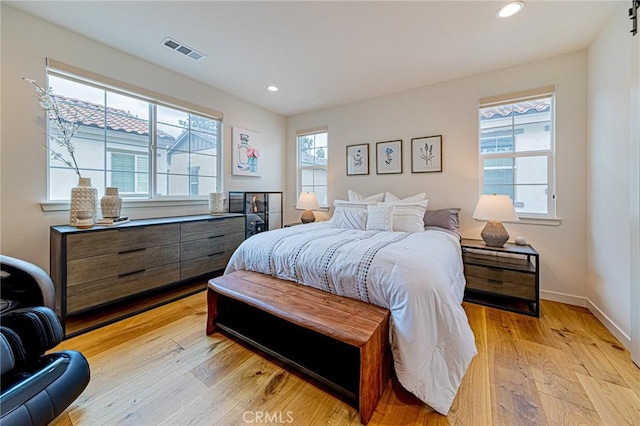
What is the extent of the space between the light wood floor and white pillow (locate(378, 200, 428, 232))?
1079mm

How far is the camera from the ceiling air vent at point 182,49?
8.06 ft

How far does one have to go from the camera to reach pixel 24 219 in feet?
6.91

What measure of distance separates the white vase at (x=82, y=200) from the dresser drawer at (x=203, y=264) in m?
0.93

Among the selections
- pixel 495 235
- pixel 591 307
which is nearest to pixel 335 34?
pixel 495 235

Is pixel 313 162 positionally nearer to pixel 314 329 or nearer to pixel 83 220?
pixel 83 220

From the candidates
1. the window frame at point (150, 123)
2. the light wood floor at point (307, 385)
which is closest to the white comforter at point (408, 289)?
the light wood floor at point (307, 385)

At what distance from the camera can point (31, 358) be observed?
131 centimetres

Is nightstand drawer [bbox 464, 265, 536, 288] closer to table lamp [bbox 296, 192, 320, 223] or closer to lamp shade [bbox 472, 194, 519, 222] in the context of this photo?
lamp shade [bbox 472, 194, 519, 222]

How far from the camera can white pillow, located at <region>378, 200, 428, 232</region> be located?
2.73 m

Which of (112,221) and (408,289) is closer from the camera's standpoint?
(408,289)

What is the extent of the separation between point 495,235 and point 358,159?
6.88ft

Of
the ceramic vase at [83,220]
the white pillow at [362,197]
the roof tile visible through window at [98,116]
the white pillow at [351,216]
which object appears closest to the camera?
the ceramic vase at [83,220]

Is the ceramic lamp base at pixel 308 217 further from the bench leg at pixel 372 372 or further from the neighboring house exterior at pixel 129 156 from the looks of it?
the bench leg at pixel 372 372

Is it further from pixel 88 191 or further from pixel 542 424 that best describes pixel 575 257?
pixel 88 191
